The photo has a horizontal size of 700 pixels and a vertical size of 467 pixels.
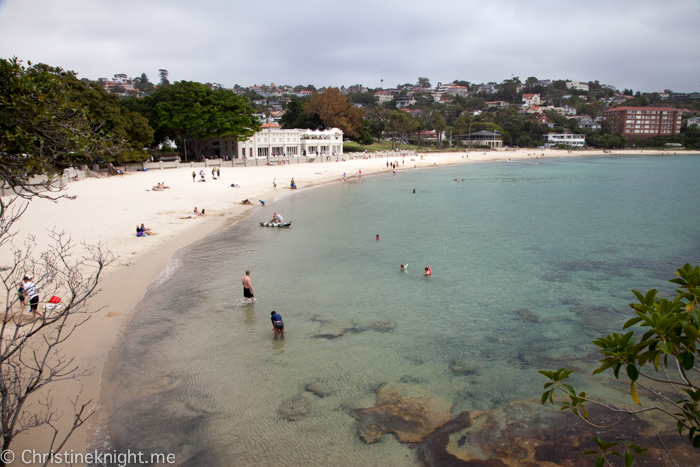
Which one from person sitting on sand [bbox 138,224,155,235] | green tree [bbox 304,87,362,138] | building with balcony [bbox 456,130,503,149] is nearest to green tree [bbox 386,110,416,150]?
green tree [bbox 304,87,362,138]

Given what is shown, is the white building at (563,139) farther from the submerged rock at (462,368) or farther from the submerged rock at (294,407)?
the submerged rock at (294,407)

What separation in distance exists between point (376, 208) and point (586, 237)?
1609cm

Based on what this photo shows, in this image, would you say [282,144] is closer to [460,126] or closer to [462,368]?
[462,368]

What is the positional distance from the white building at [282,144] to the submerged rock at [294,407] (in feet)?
201

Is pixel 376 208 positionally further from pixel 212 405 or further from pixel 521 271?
pixel 212 405

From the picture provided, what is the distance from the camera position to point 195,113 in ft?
189

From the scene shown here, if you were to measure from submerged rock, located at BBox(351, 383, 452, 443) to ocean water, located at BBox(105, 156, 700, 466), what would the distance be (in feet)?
0.76

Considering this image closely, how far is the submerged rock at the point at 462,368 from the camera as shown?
11516mm

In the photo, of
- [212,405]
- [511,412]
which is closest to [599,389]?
[511,412]

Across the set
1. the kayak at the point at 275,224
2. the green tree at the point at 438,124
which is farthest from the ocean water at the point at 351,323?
the green tree at the point at 438,124

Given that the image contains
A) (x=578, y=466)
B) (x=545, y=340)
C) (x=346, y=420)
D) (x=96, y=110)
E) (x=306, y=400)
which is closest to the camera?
(x=578, y=466)

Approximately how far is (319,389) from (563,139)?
153 metres

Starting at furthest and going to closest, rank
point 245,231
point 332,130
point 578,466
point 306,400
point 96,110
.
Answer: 1. point 332,130
2. point 96,110
3. point 245,231
4. point 306,400
5. point 578,466

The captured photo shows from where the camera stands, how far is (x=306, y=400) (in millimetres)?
10188
